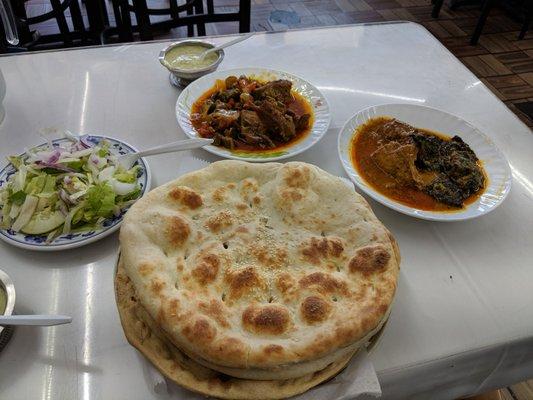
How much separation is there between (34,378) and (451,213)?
144 cm

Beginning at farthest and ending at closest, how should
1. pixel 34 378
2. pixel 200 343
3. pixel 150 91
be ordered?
pixel 150 91, pixel 34 378, pixel 200 343

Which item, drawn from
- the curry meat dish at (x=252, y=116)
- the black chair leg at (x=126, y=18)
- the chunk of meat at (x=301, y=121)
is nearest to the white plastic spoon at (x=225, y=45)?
the curry meat dish at (x=252, y=116)

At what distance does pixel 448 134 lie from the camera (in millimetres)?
1926

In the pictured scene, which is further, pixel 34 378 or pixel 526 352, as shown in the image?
pixel 526 352

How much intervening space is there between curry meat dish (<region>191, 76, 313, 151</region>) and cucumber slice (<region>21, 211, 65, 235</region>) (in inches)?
27.3

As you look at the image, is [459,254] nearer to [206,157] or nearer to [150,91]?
[206,157]

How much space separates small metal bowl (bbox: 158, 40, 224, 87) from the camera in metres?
2.18

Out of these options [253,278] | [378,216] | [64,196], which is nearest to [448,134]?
[378,216]

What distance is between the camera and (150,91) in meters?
2.26

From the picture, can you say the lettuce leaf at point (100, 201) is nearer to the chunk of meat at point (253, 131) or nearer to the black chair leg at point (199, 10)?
the chunk of meat at point (253, 131)

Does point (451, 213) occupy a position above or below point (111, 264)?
above

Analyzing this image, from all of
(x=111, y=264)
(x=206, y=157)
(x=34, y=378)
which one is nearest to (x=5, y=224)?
(x=111, y=264)

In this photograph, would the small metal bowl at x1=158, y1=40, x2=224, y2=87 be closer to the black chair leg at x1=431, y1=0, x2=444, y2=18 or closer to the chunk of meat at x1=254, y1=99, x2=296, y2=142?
the chunk of meat at x1=254, y1=99, x2=296, y2=142

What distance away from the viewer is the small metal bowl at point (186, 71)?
85.7 inches
